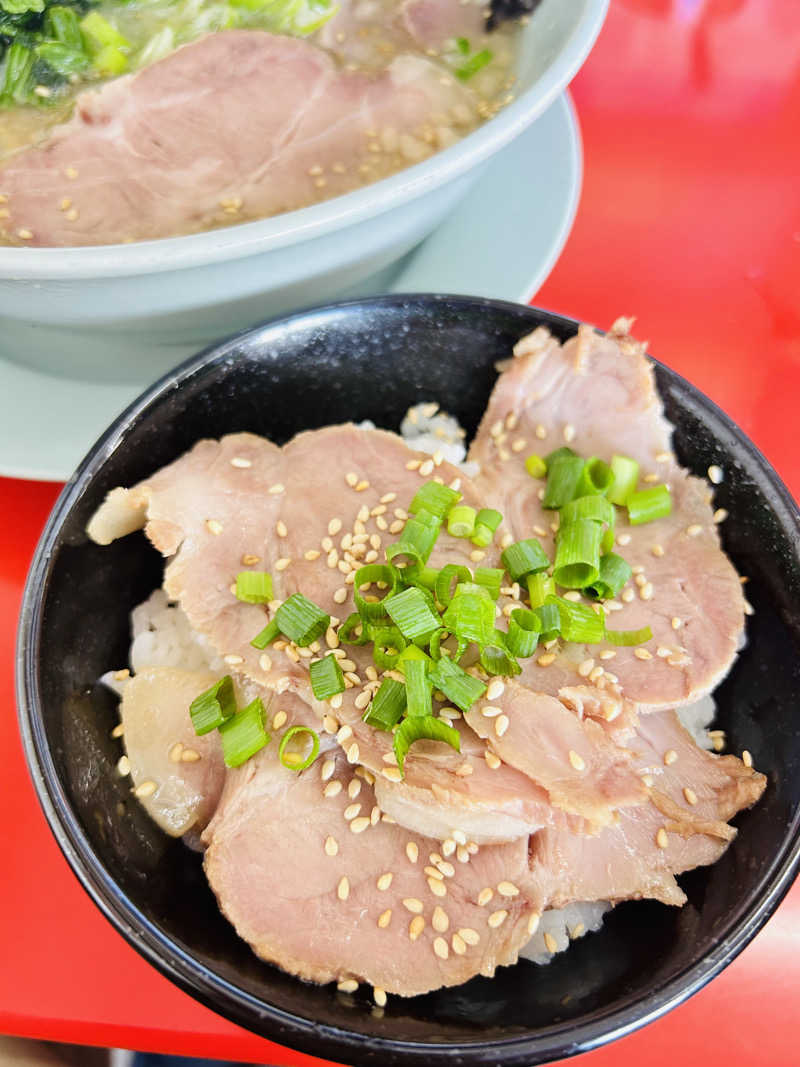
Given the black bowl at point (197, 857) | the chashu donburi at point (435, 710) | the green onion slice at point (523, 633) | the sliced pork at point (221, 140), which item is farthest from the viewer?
the sliced pork at point (221, 140)

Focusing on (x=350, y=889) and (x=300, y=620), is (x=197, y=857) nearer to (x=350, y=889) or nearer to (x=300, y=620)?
(x=350, y=889)

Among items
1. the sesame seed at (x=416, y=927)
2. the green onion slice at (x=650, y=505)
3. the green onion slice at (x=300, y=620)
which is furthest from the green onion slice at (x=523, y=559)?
the sesame seed at (x=416, y=927)

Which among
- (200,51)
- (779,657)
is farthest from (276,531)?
(200,51)

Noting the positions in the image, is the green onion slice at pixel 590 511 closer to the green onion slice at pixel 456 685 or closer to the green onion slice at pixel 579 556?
the green onion slice at pixel 579 556

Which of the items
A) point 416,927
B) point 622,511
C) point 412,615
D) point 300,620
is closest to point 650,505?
point 622,511

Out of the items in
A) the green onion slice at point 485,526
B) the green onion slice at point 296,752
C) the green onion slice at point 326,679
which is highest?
the green onion slice at point 485,526

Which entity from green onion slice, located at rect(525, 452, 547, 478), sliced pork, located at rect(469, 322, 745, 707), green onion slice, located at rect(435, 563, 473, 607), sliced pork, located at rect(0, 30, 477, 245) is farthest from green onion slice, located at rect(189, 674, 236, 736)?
sliced pork, located at rect(0, 30, 477, 245)
